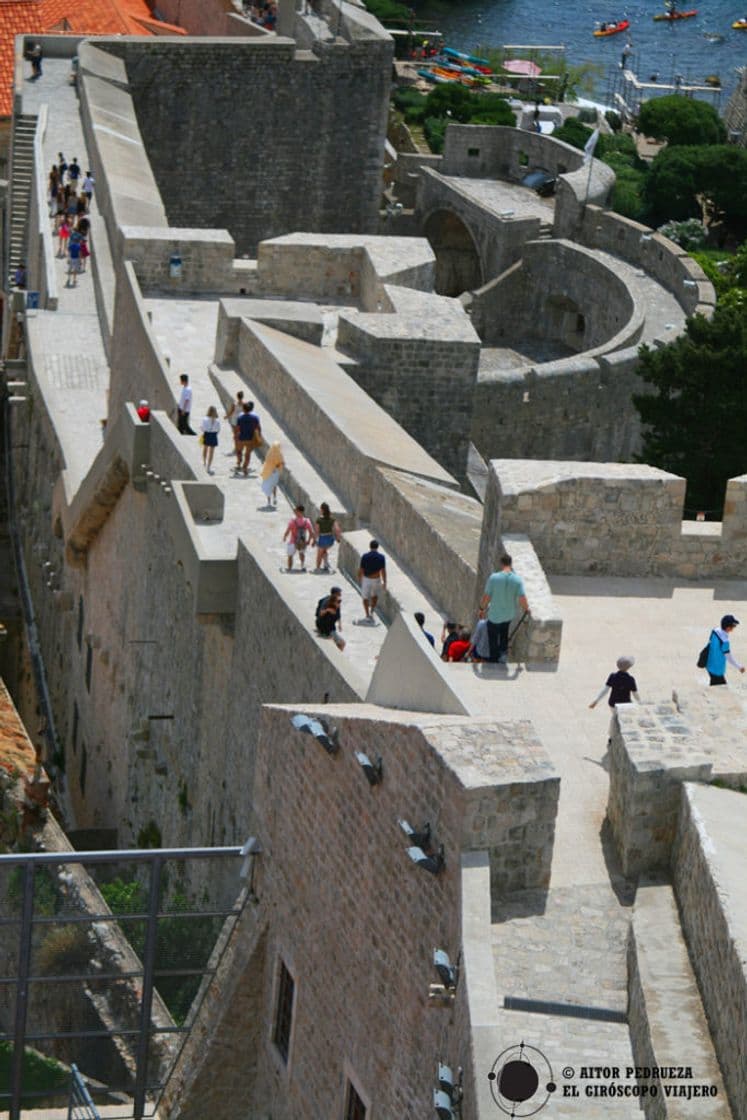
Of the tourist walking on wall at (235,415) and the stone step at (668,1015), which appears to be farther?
the tourist walking on wall at (235,415)

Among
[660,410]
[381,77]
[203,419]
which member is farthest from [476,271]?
[203,419]

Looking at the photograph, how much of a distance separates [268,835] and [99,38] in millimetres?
32721

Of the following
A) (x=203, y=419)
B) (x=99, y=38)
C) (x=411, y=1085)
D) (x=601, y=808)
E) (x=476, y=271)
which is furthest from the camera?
(x=476, y=271)

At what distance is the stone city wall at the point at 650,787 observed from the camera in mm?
15375

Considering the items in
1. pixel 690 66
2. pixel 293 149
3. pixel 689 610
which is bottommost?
pixel 690 66

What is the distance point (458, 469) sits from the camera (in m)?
31.2

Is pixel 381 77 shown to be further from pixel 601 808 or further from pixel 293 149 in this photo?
pixel 601 808

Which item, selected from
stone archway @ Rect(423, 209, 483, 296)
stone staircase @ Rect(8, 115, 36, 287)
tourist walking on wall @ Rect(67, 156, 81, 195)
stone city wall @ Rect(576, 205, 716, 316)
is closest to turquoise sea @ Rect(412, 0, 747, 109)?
stone archway @ Rect(423, 209, 483, 296)

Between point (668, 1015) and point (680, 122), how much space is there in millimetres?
61474

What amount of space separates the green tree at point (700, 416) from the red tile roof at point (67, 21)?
880 inches

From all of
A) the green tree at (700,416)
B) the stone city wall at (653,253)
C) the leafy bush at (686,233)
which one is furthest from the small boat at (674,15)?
the green tree at (700,416)

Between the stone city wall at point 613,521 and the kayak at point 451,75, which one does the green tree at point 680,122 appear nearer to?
the kayak at point 451,75

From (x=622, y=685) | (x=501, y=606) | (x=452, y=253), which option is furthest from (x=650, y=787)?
(x=452, y=253)

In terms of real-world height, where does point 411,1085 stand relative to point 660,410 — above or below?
above
